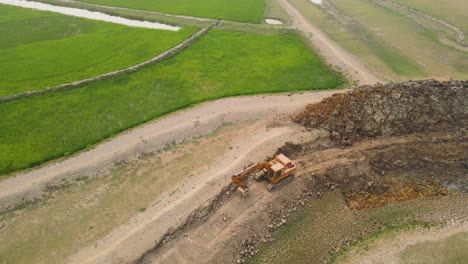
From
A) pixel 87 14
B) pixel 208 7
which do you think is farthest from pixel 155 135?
pixel 87 14

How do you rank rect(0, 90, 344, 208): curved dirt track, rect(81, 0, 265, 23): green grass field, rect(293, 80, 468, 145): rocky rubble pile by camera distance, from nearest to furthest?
rect(0, 90, 344, 208): curved dirt track, rect(293, 80, 468, 145): rocky rubble pile, rect(81, 0, 265, 23): green grass field

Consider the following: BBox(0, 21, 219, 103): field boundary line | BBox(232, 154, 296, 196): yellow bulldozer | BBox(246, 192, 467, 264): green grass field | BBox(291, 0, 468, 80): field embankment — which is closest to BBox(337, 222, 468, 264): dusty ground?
BBox(246, 192, 467, 264): green grass field

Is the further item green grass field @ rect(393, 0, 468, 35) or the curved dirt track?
green grass field @ rect(393, 0, 468, 35)

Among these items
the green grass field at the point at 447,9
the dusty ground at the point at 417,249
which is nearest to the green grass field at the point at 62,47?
the dusty ground at the point at 417,249

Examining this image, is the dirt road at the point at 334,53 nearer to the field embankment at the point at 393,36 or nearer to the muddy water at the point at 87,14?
the field embankment at the point at 393,36

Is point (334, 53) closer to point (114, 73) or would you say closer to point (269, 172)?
point (269, 172)

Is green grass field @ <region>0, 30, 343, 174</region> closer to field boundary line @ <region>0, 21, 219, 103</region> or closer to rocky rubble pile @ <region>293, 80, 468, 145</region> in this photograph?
field boundary line @ <region>0, 21, 219, 103</region>
